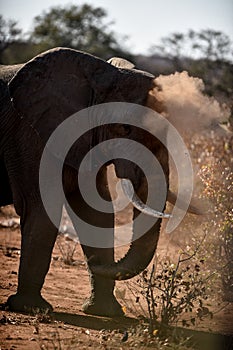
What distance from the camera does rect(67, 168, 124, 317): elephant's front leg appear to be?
7.31 meters

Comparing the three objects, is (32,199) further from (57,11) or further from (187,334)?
(57,11)

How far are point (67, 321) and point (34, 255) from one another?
66 cm

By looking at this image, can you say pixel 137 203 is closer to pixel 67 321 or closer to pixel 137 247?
pixel 137 247

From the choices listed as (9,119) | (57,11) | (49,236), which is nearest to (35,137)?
(9,119)

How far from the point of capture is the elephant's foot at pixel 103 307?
7277 millimetres

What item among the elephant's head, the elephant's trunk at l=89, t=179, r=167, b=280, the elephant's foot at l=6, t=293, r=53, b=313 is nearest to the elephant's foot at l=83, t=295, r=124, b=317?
the elephant's foot at l=6, t=293, r=53, b=313

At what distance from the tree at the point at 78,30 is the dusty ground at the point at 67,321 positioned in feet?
60.1

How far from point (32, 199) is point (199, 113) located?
1611mm

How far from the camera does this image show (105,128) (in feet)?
22.7

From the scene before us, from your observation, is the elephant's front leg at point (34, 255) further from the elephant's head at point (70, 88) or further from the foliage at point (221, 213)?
the foliage at point (221, 213)

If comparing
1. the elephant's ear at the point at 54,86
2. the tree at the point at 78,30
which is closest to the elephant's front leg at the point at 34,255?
the elephant's ear at the point at 54,86

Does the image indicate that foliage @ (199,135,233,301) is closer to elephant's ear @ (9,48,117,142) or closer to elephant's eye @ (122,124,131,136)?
elephant's eye @ (122,124,131,136)

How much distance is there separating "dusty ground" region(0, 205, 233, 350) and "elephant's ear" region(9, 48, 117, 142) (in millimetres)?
1534

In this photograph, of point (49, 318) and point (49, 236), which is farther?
point (49, 236)
